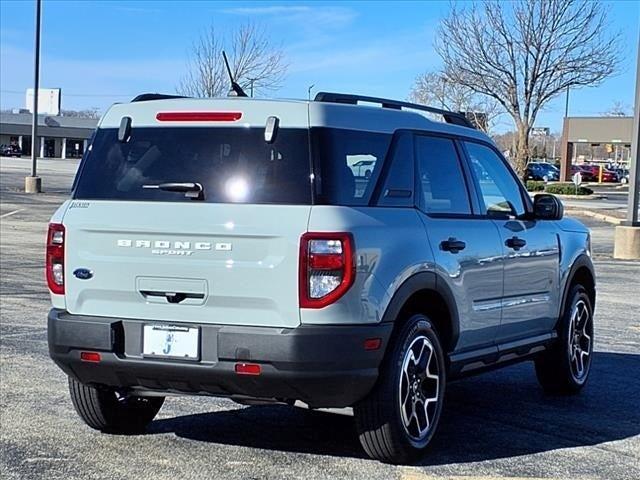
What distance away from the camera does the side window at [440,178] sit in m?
5.97

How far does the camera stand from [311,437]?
6246 millimetres

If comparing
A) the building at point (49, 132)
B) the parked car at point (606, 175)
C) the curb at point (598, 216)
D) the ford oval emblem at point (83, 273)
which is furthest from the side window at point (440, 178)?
the building at point (49, 132)

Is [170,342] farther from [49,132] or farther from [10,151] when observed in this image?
[49,132]

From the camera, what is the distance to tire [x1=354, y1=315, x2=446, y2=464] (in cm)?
538

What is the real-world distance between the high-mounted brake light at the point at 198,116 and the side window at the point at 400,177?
2.92 ft

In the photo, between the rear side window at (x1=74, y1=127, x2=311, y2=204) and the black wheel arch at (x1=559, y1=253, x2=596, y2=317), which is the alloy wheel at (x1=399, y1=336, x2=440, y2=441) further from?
the black wheel arch at (x1=559, y1=253, x2=596, y2=317)

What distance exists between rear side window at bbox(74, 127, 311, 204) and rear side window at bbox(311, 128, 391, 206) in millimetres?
68

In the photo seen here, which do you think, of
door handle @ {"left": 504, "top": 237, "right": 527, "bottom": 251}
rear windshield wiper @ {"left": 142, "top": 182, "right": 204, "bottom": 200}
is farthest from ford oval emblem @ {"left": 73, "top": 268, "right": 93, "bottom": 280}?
door handle @ {"left": 504, "top": 237, "right": 527, "bottom": 251}

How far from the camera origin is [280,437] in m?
6.24

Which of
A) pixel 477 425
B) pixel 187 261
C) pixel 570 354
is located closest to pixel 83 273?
pixel 187 261

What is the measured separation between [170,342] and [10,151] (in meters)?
102

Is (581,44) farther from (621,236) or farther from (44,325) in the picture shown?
(44,325)

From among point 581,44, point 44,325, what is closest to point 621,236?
point 44,325

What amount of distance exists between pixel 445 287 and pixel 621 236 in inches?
585
